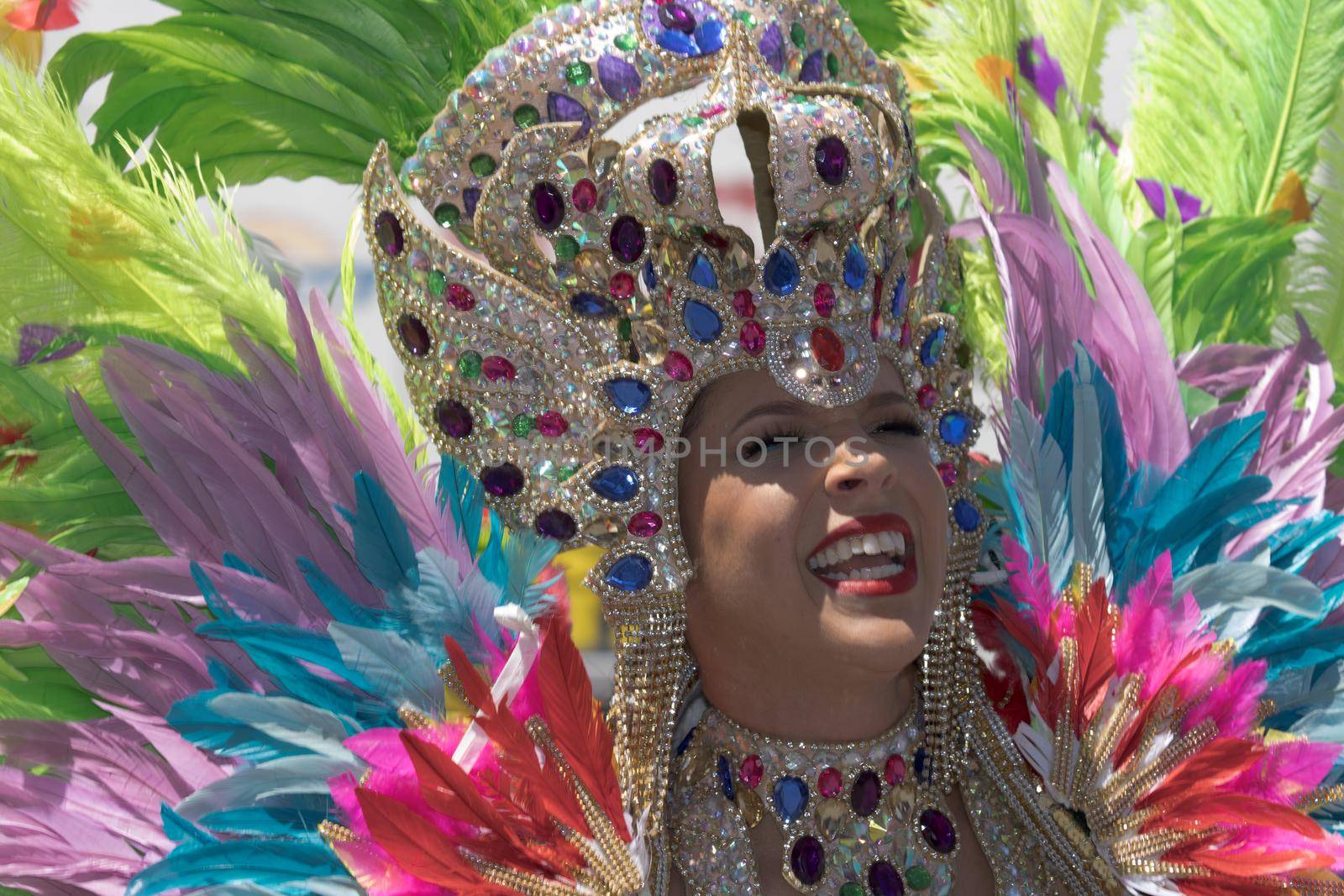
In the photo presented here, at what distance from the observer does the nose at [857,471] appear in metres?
2.23

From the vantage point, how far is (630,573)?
232 centimetres

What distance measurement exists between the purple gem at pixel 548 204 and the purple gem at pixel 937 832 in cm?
105

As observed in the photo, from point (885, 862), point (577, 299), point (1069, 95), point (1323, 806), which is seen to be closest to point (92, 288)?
point (577, 299)

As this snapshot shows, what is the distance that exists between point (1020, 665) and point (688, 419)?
78 centimetres

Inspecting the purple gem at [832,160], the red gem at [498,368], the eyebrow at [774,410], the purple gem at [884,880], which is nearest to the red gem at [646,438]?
the eyebrow at [774,410]

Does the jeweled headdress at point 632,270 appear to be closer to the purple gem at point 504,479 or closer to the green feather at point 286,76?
the purple gem at point 504,479

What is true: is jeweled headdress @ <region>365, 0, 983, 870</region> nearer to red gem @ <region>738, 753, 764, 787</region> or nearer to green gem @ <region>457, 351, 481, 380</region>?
green gem @ <region>457, 351, 481, 380</region>

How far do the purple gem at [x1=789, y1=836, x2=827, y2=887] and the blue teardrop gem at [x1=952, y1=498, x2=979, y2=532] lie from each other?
57 cm

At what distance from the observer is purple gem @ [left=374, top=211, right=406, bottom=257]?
94.3 inches

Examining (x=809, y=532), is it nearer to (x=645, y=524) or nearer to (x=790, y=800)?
(x=645, y=524)

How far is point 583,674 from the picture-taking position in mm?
2367

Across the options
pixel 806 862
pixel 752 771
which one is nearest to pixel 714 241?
pixel 752 771

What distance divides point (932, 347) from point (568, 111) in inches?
26.2

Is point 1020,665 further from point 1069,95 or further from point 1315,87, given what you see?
point 1315,87
